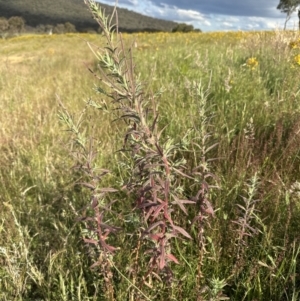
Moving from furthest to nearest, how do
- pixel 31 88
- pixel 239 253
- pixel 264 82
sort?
→ pixel 31 88 < pixel 264 82 < pixel 239 253

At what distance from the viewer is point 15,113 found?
3.85 meters

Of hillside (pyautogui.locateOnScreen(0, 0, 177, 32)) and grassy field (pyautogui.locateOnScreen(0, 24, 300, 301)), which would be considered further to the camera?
hillside (pyautogui.locateOnScreen(0, 0, 177, 32))

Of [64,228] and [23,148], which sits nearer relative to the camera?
[64,228]

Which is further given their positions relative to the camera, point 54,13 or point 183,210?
point 54,13

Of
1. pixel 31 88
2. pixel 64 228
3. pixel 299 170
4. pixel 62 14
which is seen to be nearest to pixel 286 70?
pixel 299 170

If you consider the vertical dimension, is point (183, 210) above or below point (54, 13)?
above

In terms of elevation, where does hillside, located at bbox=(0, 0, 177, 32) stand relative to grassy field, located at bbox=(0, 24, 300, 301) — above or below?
below

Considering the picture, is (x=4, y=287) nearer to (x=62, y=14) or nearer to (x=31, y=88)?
(x=31, y=88)

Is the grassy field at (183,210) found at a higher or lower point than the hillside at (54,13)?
higher

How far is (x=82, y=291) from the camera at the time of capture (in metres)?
1.48

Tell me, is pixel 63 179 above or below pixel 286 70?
below

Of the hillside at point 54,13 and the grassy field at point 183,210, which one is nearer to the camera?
the grassy field at point 183,210

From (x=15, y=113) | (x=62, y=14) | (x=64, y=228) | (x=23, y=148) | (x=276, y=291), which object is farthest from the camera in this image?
(x=62, y=14)

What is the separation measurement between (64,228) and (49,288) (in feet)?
1.20
